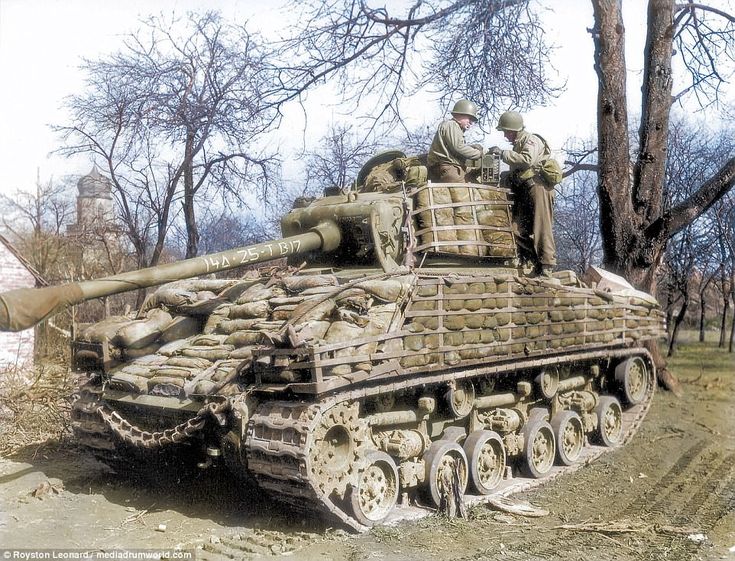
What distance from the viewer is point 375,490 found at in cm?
691

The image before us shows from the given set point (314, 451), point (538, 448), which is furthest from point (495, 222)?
point (314, 451)

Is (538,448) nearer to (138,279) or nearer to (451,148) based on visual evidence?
(451,148)

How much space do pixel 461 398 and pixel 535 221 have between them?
264 cm

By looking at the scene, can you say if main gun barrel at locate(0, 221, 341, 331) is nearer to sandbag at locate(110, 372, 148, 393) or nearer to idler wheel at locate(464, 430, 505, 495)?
sandbag at locate(110, 372, 148, 393)

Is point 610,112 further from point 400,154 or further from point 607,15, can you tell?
point 400,154

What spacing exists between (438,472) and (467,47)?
700 cm

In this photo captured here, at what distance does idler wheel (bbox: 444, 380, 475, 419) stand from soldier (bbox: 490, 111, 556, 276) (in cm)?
216

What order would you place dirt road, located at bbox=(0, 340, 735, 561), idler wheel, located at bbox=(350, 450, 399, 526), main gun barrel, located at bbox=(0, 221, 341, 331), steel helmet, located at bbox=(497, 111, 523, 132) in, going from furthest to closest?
steel helmet, located at bbox=(497, 111, 523, 132), idler wheel, located at bbox=(350, 450, 399, 526), dirt road, located at bbox=(0, 340, 735, 561), main gun barrel, located at bbox=(0, 221, 341, 331)

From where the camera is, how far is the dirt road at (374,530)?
6.32 metres

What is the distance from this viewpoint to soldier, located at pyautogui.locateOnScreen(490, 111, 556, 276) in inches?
369

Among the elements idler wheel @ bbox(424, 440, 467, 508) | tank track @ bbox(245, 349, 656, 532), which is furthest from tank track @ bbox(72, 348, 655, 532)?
idler wheel @ bbox(424, 440, 467, 508)

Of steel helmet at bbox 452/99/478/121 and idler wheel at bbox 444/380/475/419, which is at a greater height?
steel helmet at bbox 452/99/478/121

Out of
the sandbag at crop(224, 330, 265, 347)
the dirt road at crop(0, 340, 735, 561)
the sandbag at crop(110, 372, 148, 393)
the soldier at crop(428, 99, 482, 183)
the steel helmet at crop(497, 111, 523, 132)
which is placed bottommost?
the dirt road at crop(0, 340, 735, 561)

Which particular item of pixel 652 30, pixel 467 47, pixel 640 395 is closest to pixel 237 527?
pixel 640 395
